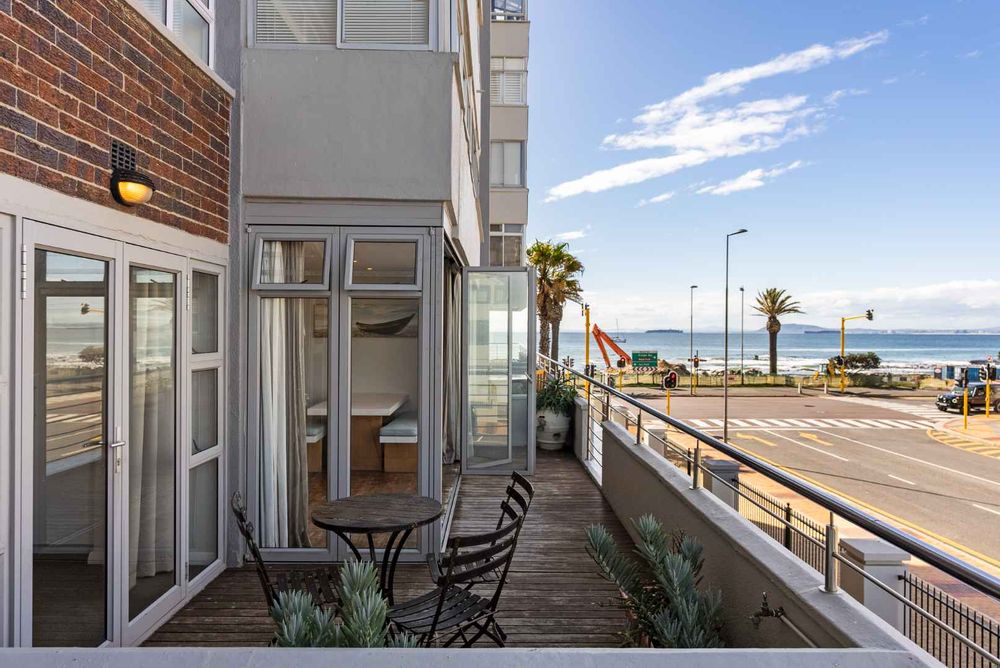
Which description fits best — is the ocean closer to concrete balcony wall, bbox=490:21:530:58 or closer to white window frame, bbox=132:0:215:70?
concrete balcony wall, bbox=490:21:530:58

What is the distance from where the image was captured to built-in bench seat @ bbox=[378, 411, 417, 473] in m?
4.53

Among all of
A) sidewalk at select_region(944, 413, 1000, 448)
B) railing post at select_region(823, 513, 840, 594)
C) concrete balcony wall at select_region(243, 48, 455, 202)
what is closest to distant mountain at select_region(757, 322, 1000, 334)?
sidewalk at select_region(944, 413, 1000, 448)

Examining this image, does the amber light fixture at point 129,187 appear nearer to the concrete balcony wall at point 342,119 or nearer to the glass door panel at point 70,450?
the glass door panel at point 70,450

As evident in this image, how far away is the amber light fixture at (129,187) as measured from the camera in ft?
9.73

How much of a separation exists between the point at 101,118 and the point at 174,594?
271cm

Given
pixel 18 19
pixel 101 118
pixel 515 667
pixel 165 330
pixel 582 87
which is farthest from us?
pixel 582 87

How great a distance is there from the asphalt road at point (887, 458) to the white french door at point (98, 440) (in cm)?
1256

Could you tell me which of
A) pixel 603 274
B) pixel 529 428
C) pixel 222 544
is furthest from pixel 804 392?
pixel 603 274

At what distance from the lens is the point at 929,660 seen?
1812 millimetres

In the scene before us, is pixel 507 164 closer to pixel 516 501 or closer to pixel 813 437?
pixel 516 501

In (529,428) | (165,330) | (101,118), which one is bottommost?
(529,428)

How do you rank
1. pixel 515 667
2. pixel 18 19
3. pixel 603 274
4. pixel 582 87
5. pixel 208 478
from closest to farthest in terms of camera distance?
1. pixel 515 667
2. pixel 18 19
3. pixel 208 478
4. pixel 582 87
5. pixel 603 274

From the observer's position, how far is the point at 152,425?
3.43 m

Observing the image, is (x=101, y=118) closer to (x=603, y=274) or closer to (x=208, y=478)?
(x=208, y=478)
